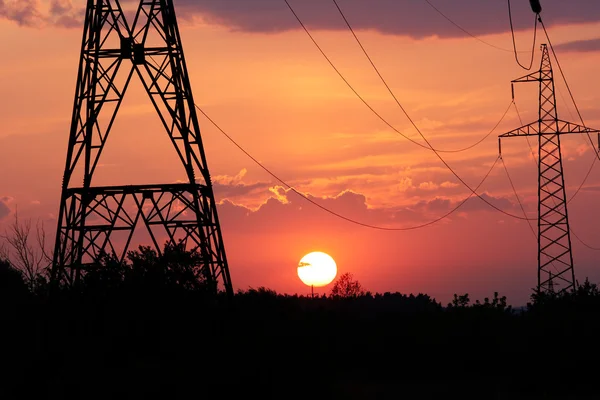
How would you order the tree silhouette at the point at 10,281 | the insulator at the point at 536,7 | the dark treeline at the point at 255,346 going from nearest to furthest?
the dark treeline at the point at 255,346 < the insulator at the point at 536,7 < the tree silhouette at the point at 10,281

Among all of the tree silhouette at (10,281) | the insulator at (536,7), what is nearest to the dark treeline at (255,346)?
the tree silhouette at (10,281)

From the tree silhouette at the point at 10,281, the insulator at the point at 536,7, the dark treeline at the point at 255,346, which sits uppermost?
the insulator at the point at 536,7

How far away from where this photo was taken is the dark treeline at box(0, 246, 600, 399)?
2950 cm

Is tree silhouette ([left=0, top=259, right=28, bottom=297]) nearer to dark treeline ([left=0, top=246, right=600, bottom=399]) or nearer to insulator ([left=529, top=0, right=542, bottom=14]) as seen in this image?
dark treeline ([left=0, top=246, right=600, bottom=399])

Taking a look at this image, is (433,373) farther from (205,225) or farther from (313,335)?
(205,225)

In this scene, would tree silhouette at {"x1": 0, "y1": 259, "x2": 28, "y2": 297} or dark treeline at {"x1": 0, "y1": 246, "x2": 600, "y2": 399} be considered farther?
tree silhouette at {"x1": 0, "y1": 259, "x2": 28, "y2": 297}

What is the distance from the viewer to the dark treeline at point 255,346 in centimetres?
2950

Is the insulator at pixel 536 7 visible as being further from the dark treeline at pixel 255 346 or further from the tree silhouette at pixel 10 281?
the tree silhouette at pixel 10 281

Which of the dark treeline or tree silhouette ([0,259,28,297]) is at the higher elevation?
tree silhouette ([0,259,28,297])

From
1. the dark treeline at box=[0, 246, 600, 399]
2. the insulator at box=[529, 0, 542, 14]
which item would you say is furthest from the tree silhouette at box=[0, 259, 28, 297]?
the insulator at box=[529, 0, 542, 14]

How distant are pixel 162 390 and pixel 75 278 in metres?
10.0

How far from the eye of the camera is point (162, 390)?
28.3 m

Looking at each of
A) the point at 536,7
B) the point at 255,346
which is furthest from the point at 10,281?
the point at 536,7

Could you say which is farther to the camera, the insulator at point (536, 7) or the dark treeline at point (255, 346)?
the insulator at point (536, 7)
